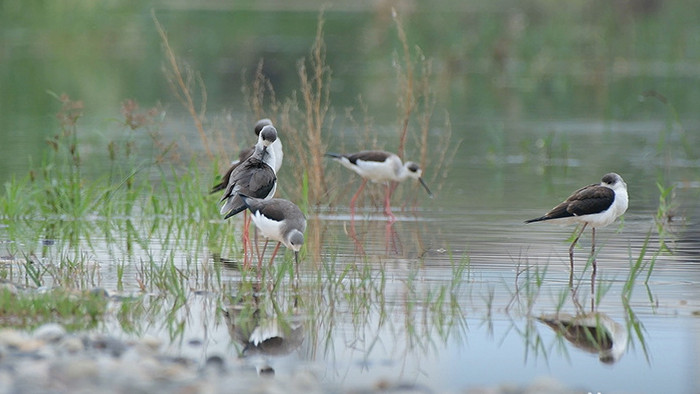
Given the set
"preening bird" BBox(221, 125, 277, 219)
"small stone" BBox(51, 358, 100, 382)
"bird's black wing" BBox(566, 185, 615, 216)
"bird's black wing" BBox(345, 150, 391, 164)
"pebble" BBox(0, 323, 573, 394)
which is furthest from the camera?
"bird's black wing" BBox(345, 150, 391, 164)

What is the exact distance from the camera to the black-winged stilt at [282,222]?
1005 cm

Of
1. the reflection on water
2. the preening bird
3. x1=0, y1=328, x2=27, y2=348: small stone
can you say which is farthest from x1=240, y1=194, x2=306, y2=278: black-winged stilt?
x1=0, y1=328, x2=27, y2=348: small stone

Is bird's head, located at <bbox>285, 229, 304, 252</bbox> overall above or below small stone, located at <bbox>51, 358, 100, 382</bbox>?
above

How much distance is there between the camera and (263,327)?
8727 mm

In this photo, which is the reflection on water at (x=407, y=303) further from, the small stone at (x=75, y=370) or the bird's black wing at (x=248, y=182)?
the small stone at (x=75, y=370)

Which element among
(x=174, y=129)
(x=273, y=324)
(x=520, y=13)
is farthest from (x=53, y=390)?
(x=520, y=13)

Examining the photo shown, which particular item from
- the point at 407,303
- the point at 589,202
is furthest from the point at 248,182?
the point at 589,202

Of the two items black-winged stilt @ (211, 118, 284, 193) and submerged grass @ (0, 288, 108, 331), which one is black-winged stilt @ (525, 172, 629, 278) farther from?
submerged grass @ (0, 288, 108, 331)

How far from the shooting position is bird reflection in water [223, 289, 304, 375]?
8.05m

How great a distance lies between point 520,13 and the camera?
41688 millimetres

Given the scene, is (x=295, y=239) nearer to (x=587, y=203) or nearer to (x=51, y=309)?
(x=51, y=309)

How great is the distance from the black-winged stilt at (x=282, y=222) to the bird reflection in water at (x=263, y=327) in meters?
0.57

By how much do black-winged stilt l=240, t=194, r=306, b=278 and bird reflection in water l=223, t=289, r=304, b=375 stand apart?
0.57 m

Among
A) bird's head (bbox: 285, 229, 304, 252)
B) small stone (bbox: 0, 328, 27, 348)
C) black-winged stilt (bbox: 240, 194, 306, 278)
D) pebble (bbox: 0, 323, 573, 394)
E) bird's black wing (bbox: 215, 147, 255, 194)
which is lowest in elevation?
pebble (bbox: 0, 323, 573, 394)
